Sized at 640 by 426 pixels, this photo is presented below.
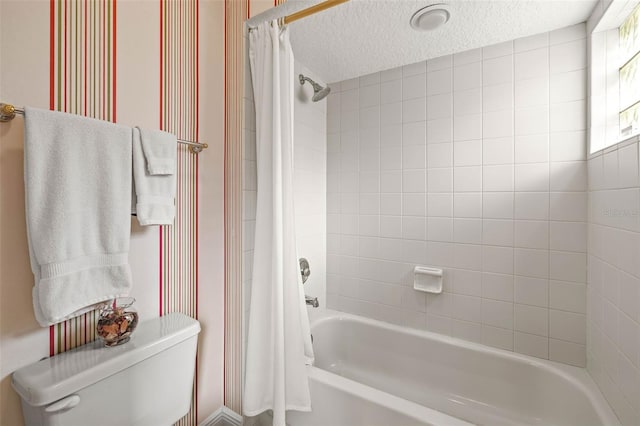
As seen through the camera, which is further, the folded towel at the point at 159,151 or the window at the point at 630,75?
the window at the point at 630,75

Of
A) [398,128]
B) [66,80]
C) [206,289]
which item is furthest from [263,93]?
[398,128]

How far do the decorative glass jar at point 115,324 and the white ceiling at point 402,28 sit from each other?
1.27 m

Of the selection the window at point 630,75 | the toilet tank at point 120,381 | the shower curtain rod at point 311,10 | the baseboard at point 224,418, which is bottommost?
the baseboard at point 224,418

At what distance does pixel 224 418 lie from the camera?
128 cm

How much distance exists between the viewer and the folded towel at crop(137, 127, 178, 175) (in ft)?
3.05

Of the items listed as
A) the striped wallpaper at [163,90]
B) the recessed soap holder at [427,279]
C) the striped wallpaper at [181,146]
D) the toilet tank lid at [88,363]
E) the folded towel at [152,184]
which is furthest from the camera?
the recessed soap holder at [427,279]

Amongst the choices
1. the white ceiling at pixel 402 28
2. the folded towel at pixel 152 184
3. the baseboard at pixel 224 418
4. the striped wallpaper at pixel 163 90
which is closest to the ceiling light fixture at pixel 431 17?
the white ceiling at pixel 402 28

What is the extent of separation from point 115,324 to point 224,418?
0.77 metres

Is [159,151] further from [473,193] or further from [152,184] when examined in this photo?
[473,193]

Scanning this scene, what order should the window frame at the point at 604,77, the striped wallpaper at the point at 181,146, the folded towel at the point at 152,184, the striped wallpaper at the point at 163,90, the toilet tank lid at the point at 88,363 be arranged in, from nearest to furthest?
the toilet tank lid at the point at 88,363
the striped wallpaper at the point at 163,90
the folded towel at the point at 152,184
the striped wallpaper at the point at 181,146
the window frame at the point at 604,77

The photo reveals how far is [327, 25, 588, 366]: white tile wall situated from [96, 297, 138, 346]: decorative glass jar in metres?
1.41

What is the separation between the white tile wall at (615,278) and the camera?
92cm

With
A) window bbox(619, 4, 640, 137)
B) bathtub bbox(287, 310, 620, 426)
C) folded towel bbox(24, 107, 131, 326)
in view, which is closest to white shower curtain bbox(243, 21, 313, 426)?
bathtub bbox(287, 310, 620, 426)

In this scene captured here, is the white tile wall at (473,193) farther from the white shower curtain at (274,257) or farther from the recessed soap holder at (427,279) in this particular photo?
the white shower curtain at (274,257)
